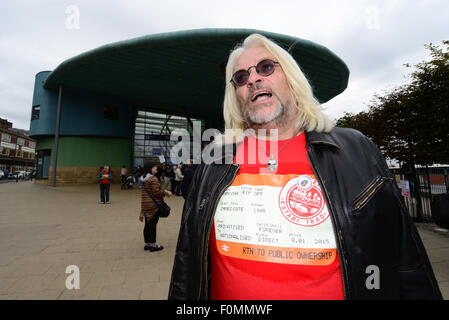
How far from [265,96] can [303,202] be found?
0.73m

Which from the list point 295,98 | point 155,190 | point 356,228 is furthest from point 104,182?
point 356,228

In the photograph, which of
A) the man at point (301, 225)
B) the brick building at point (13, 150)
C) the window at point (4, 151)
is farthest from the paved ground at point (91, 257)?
the window at point (4, 151)

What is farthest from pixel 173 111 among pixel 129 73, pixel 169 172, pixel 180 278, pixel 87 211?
pixel 180 278

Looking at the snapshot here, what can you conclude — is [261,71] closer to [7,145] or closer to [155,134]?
[155,134]

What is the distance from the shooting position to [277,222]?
107 cm

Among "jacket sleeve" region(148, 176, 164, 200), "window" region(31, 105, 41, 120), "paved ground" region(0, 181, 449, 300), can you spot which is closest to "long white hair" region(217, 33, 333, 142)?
→ "paved ground" region(0, 181, 449, 300)

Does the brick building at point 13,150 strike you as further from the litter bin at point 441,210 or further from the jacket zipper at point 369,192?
the litter bin at point 441,210

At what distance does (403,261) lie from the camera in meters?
1.02

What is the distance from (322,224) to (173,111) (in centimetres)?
2606

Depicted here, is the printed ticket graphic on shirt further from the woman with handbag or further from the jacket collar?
the woman with handbag

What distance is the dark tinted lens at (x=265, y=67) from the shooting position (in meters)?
1.53

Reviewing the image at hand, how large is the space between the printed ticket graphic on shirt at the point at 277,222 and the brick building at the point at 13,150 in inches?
2596

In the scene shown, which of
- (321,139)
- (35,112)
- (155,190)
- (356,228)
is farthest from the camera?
(35,112)
